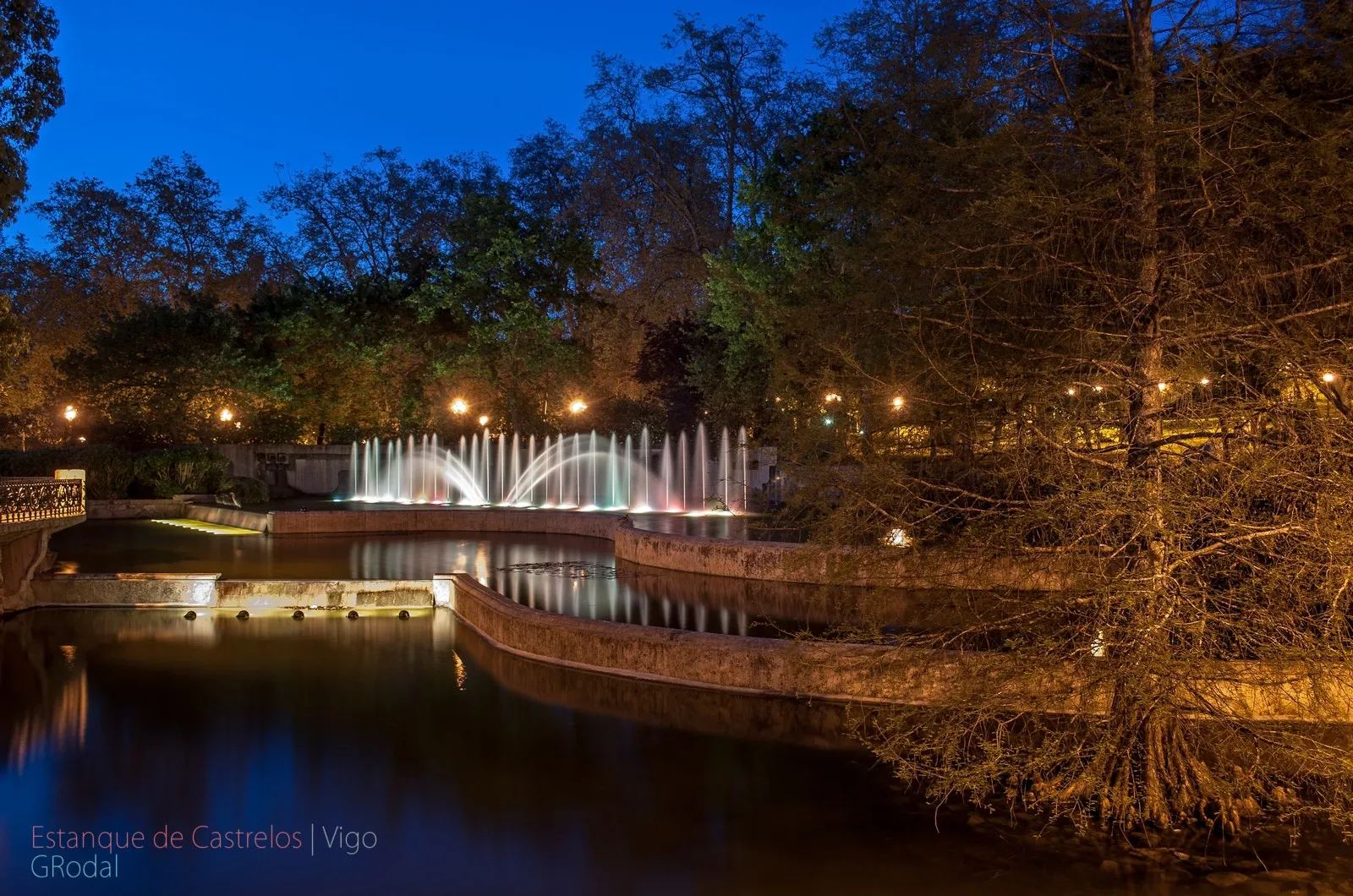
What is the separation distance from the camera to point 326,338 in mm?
39031

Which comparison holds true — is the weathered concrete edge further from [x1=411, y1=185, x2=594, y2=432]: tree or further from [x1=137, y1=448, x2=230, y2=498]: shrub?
[x1=411, y1=185, x2=594, y2=432]: tree

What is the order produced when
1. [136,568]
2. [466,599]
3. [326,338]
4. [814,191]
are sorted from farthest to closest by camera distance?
1. [326,338]
2. [814,191]
3. [136,568]
4. [466,599]

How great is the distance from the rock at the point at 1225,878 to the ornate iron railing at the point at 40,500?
14320mm

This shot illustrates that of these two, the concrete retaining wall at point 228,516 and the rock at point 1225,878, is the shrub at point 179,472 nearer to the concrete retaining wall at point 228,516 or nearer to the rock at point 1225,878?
the concrete retaining wall at point 228,516

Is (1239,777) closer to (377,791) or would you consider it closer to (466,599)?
(377,791)

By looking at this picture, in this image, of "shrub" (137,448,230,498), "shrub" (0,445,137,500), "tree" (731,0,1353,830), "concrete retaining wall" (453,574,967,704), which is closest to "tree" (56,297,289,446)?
"shrub" (0,445,137,500)

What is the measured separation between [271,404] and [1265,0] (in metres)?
38.6

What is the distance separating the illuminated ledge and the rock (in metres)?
21.3

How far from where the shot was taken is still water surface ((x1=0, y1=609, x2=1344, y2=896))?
6250 millimetres

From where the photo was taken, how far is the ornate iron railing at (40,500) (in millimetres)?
14198

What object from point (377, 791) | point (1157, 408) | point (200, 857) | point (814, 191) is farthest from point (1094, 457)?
point (814, 191)

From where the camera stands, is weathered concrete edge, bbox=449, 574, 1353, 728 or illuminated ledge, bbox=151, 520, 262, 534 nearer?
weathered concrete edge, bbox=449, 574, 1353, 728

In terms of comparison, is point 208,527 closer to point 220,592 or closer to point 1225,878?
point 220,592

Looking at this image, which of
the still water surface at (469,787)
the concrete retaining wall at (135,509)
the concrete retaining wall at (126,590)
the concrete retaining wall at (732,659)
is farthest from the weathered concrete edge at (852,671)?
the concrete retaining wall at (135,509)
